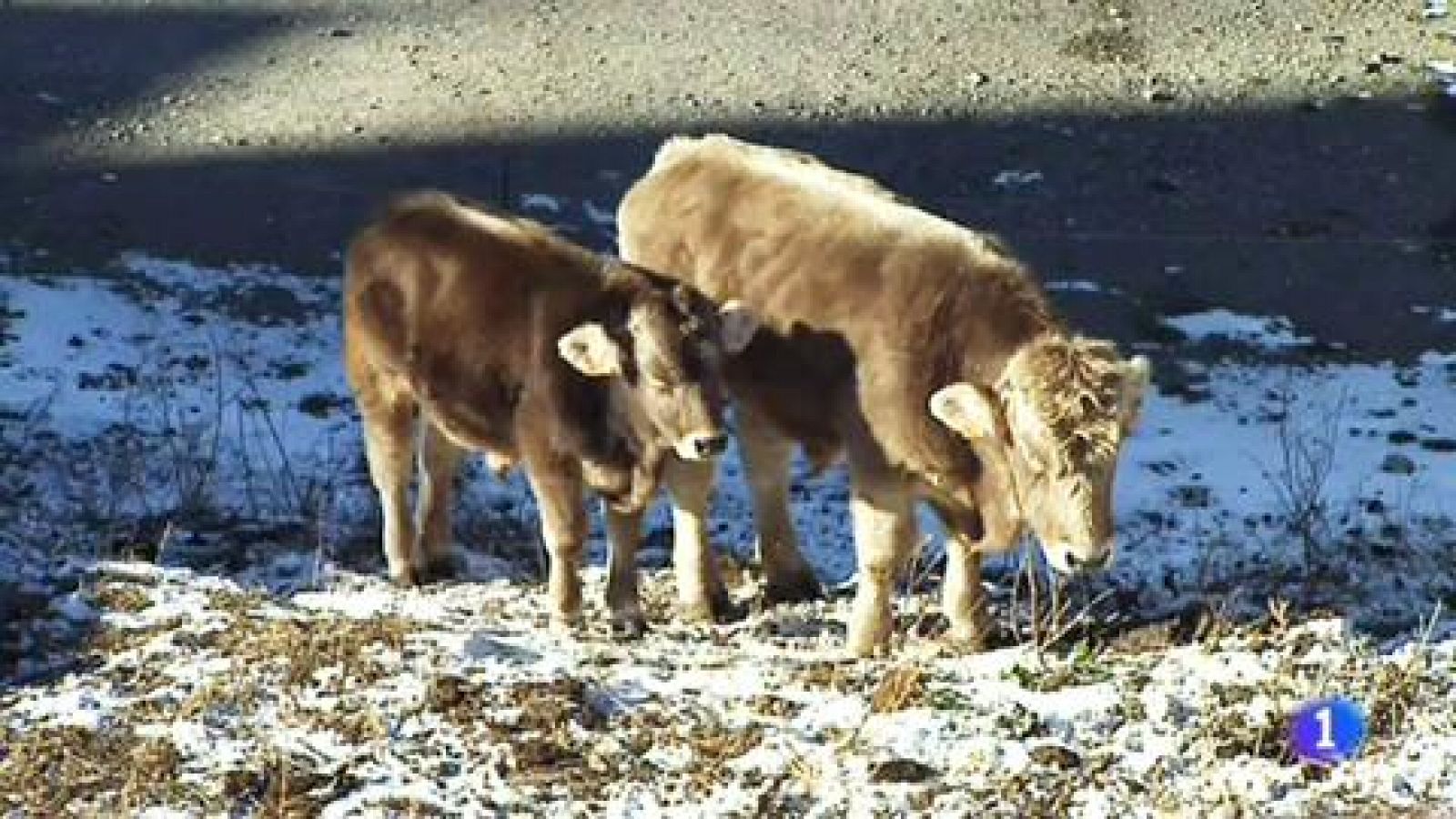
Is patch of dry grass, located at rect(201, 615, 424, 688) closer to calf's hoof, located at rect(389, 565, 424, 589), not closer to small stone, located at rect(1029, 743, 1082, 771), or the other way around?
calf's hoof, located at rect(389, 565, 424, 589)

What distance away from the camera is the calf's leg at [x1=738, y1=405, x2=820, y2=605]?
33.2 feet

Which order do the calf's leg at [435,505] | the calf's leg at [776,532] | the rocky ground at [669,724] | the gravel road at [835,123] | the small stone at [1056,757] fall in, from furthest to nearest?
the gravel road at [835,123] → the calf's leg at [435,505] → the calf's leg at [776,532] → the small stone at [1056,757] → the rocky ground at [669,724]

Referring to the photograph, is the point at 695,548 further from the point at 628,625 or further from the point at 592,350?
the point at 592,350

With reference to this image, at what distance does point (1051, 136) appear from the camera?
17891 millimetres

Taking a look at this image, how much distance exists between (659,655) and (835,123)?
32.6ft

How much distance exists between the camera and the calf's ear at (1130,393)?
8.16 m

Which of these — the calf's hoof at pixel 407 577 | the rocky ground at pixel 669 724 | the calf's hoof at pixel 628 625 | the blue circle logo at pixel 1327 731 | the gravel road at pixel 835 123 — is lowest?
the calf's hoof at pixel 407 577

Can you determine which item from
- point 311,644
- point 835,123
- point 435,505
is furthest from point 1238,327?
point 311,644

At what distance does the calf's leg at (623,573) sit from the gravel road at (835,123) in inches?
225

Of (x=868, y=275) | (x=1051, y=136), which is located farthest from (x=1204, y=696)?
(x=1051, y=136)

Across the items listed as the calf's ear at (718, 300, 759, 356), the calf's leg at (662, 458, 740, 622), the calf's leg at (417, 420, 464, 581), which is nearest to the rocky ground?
the calf's leg at (662, 458, 740, 622)

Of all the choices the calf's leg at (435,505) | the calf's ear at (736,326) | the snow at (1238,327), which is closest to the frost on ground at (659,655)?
the calf's leg at (435,505)

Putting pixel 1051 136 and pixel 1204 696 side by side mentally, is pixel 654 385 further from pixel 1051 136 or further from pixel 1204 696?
pixel 1051 136

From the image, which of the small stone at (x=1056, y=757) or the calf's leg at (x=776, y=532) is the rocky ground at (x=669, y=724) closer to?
the small stone at (x=1056, y=757)
